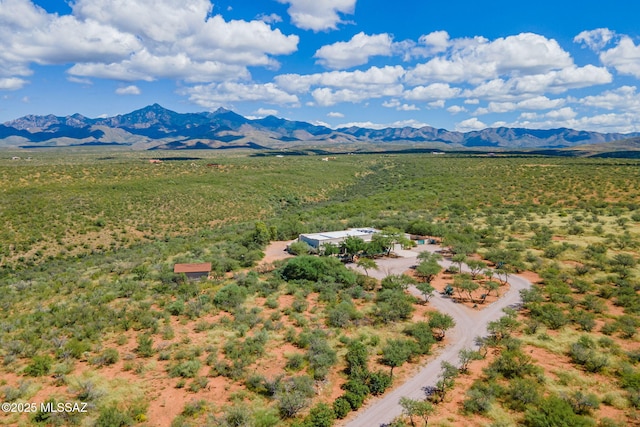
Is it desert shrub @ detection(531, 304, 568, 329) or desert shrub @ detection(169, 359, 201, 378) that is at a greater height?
desert shrub @ detection(531, 304, 568, 329)

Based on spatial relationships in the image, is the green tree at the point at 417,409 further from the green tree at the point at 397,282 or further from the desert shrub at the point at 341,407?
the green tree at the point at 397,282

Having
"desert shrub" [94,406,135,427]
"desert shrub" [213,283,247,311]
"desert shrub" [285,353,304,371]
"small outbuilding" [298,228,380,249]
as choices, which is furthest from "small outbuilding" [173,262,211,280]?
"desert shrub" [94,406,135,427]

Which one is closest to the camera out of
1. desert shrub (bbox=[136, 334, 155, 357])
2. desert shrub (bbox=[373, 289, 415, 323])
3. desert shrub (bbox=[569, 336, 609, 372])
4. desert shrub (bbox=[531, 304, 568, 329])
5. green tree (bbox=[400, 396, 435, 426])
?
green tree (bbox=[400, 396, 435, 426])

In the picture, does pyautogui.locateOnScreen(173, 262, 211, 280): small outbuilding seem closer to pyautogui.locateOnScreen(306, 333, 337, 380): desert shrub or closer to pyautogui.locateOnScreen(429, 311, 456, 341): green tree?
pyautogui.locateOnScreen(306, 333, 337, 380): desert shrub

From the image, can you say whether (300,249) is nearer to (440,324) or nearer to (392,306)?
(392,306)

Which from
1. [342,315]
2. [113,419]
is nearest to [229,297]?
[342,315]

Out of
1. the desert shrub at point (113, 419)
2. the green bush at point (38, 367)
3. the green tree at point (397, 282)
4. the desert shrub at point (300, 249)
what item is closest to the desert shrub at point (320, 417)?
the desert shrub at point (113, 419)

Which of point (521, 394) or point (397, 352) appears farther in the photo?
point (397, 352)

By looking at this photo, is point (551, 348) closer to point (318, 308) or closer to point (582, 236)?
point (318, 308)

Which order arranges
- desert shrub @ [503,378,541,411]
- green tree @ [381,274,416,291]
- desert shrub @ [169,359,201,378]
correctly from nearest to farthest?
1. desert shrub @ [503,378,541,411]
2. desert shrub @ [169,359,201,378]
3. green tree @ [381,274,416,291]
